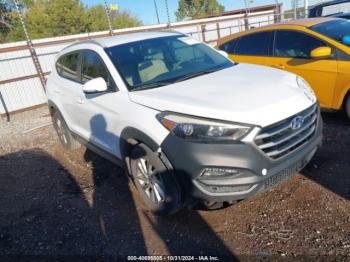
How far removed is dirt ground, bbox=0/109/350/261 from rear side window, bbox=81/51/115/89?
137cm

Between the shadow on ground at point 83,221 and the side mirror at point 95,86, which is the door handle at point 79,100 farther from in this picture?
the shadow on ground at point 83,221

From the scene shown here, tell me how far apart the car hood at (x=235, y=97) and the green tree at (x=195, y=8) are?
178ft

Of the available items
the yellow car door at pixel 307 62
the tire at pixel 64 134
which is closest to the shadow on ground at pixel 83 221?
the tire at pixel 64 134

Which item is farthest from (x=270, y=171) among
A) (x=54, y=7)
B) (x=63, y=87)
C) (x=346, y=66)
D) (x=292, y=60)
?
(x=54, y=7)

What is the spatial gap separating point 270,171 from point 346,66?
261cm

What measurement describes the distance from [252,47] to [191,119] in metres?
3.49

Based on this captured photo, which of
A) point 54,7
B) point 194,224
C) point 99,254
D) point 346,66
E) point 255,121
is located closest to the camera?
point 255,121

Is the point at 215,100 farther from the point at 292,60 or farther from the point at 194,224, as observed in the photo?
the point at 292,60

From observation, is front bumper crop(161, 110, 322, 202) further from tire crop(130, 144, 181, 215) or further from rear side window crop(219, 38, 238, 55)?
rear side window crop(219, 38, 238, 55)

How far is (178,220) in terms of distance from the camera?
3281mm

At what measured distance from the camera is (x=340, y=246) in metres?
2.62

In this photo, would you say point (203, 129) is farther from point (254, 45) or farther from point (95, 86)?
point (254, 45)

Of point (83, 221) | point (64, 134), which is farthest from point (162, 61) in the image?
point (64, 134)

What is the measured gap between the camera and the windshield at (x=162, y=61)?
3.45 metres
